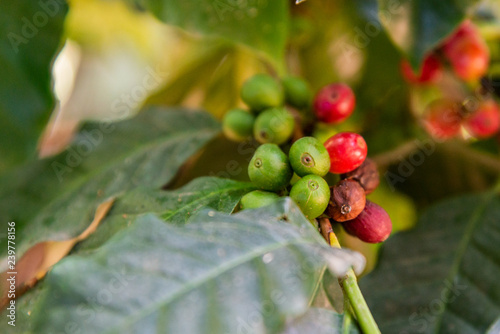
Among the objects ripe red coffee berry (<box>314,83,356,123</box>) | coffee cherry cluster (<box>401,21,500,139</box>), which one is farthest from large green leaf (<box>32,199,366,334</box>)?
coffee cherry cluster (<box>401,21,500,139</box>)

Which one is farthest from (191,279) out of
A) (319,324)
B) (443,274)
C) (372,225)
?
(443,274)

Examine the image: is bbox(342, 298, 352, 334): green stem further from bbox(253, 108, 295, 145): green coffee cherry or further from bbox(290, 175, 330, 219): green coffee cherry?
bbox(253, 108, 295, 145): green coffee cherry

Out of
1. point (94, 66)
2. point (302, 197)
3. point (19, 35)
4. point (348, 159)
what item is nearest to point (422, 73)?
point (348, 159)

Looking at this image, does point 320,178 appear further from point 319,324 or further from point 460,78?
point 460,78

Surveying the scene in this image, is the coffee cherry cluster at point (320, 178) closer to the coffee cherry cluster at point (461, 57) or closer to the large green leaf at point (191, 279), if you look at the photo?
the large green leaf at point (191, 279)

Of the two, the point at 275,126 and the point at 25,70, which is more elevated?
the point at 25,70

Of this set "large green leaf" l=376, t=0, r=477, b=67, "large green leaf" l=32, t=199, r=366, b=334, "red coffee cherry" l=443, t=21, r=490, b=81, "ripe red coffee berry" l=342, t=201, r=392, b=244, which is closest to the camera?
"large green leaf" l=32, t=199, r=366, b=334
